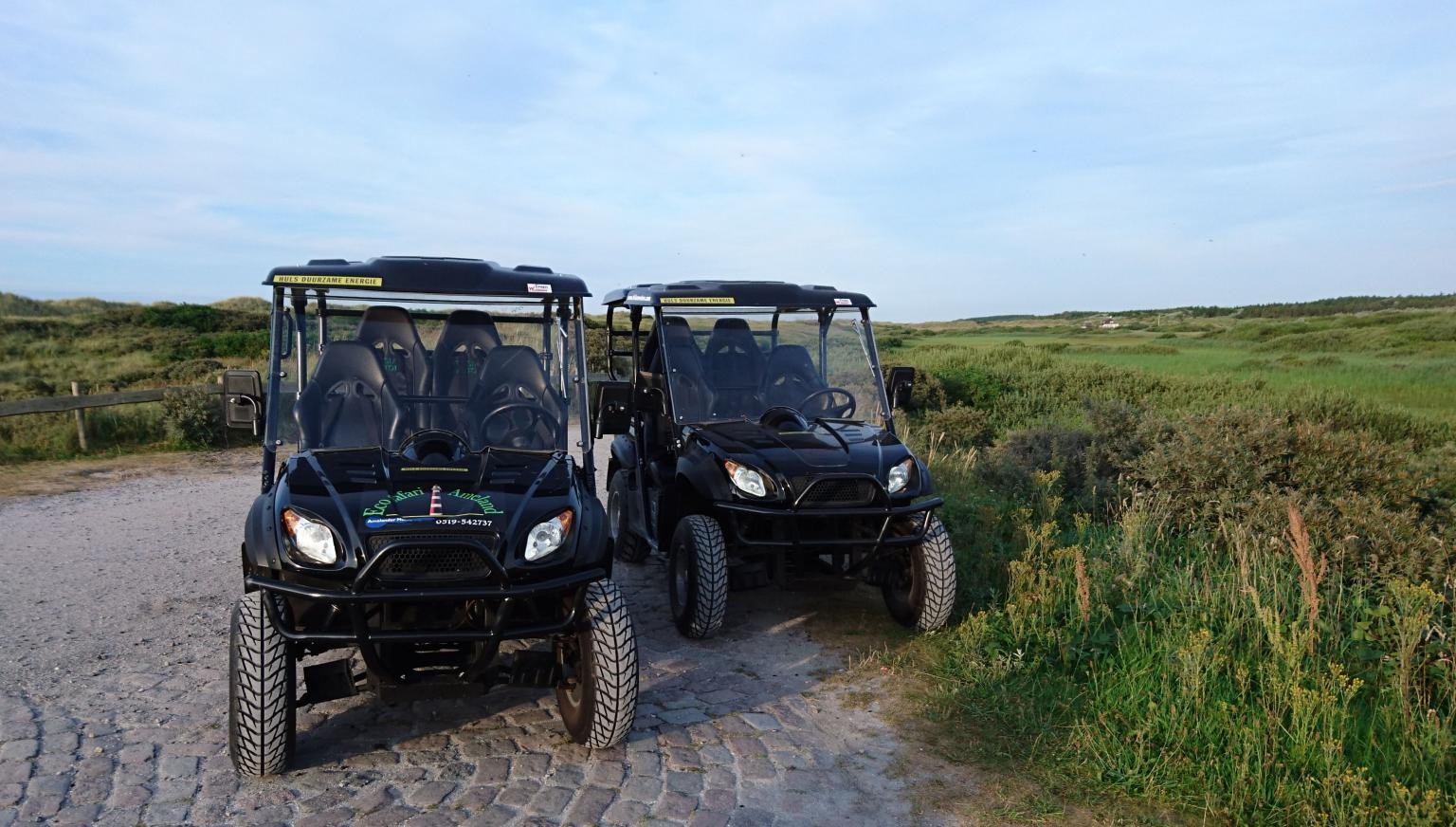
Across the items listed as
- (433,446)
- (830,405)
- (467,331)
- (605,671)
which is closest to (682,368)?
(830,405)

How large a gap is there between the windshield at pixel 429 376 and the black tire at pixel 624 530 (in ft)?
8.88

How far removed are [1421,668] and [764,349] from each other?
4.30 metres

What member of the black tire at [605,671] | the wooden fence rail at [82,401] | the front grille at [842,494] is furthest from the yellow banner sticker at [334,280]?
the wooden fence rail at [82,401]

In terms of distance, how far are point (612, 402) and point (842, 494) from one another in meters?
1.47

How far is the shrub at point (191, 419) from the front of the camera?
1483 centimetres

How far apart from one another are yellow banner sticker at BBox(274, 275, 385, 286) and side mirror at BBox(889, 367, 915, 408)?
11.6 ft

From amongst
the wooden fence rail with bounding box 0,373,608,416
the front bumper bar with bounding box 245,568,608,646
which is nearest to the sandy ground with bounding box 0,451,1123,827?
the front bumper bar with bounding box 245,568,608,646

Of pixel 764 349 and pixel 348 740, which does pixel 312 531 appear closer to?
pixel 348 740

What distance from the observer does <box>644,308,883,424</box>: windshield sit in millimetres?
7031

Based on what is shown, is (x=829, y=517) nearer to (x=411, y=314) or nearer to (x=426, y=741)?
(x=426, y=741)

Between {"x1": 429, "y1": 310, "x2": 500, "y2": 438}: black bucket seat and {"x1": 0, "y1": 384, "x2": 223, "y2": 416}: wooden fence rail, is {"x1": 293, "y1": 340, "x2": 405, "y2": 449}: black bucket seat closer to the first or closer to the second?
{"x1": 429, "y1": 310, "x2": 500, "y2": 438}: black bucket seat

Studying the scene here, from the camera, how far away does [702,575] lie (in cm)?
589

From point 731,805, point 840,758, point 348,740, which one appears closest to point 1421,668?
point 840,758

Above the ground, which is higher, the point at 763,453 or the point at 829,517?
the point at 763,453
